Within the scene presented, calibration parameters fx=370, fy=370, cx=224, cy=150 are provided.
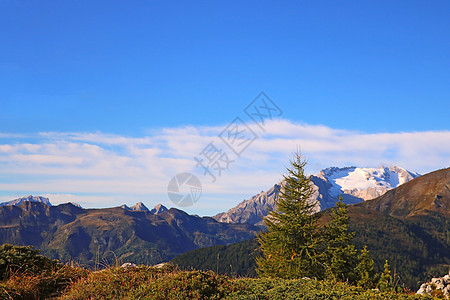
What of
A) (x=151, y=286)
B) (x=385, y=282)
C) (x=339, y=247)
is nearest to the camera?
(x=151, y=286)

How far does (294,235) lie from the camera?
3500 cm

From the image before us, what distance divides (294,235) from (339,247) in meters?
→ 4.16

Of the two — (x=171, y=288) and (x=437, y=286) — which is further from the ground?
(x=171, y=288)

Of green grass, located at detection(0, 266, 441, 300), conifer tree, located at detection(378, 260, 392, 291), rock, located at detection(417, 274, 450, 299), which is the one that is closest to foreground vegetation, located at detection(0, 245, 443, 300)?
green grass, located at detection(0, 266, 441, 300)

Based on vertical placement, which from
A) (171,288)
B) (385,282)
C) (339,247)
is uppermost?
(171,288)

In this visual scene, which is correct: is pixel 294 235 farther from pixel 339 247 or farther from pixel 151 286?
pixel 151 286

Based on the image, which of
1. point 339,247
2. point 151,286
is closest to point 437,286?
point 339,247

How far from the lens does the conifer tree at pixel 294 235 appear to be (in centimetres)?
3353

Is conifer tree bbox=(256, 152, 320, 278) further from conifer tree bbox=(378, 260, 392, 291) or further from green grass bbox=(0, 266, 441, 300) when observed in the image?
green grass bbox=(0, 266, 441, 300)

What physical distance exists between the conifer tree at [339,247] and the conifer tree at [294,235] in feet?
3.91

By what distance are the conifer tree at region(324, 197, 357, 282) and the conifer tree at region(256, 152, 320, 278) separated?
119 cm

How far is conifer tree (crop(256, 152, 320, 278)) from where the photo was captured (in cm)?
3353

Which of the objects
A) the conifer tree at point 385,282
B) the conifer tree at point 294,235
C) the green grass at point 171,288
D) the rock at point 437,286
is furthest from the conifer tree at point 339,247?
the green grass at point 171,288

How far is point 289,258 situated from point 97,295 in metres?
24.5
